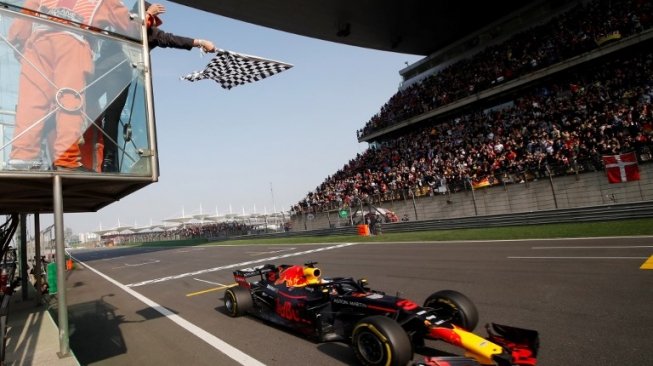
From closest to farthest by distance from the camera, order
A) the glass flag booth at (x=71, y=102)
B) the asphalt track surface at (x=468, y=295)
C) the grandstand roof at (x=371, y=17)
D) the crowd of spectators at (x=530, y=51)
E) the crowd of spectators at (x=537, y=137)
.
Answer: the glass flag booth at (x=71, y=102)
the asphalt track surface at (x=468, y=295)
the crowd of spectators at (x=537, y=137)
the crowd of spectators at (x=530, y=51)
the grandstand roof at (x=371, y=17)

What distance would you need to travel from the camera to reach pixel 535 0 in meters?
27.8

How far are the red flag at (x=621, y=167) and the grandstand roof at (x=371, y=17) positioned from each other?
702 inches

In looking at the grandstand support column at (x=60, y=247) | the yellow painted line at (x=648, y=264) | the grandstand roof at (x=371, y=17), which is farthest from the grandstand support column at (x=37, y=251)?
the grandstand roof at (x=371, y=17)

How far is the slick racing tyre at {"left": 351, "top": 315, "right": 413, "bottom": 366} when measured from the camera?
12.1ft

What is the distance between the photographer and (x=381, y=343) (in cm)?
382

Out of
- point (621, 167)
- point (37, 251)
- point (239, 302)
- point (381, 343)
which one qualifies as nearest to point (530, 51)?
point (621, 167)

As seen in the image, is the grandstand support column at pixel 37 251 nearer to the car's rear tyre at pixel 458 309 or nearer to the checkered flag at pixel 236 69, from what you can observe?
the checkered flag at pixel 236 69

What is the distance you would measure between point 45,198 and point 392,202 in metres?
20.8

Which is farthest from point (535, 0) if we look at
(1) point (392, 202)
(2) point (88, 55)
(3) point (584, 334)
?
(2) point (88, 55)

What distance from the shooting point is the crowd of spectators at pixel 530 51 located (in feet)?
68.4

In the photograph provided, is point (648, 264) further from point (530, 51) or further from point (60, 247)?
point (530, 51)

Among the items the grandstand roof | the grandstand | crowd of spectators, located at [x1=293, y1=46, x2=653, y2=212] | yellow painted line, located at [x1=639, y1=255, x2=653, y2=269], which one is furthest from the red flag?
the grandstand roof

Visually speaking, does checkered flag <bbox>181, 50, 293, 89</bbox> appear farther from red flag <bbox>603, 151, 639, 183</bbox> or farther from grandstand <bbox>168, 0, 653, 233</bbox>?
grandstand <bbox>168, 0, 653, 233</bbox>

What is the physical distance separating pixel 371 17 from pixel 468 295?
90.2 ft
